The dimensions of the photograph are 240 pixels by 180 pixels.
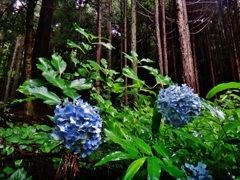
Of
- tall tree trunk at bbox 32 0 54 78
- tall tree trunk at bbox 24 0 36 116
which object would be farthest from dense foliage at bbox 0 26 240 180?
tall tree trunk at bbox 32 0 54 78

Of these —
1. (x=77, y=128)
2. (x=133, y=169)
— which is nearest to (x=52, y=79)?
(x=77, y=128)

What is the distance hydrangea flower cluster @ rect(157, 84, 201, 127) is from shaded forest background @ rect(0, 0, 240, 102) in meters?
3.59

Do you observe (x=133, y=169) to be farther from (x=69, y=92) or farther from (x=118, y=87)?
(x=118, y=87)

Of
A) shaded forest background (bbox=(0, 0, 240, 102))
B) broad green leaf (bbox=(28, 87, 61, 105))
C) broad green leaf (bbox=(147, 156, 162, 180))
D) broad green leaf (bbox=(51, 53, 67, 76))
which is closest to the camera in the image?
broad green leaf (bbox=(147, 156, 162, 180))

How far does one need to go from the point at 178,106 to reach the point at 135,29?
1048 centimetres

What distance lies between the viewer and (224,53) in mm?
20078

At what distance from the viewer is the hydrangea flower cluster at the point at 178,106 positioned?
4.52ft

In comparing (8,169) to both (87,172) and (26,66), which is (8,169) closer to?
(87,172)

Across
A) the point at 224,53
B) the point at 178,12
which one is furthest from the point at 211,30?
the point at 178,12

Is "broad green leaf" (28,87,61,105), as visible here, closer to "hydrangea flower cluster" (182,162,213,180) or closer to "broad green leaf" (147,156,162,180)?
"broad green leaf" (147,156,162,180)

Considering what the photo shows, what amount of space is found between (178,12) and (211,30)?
1645 cm

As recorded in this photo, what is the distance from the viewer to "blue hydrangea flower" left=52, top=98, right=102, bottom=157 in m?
1.03

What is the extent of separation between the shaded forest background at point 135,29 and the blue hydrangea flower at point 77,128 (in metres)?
4.10

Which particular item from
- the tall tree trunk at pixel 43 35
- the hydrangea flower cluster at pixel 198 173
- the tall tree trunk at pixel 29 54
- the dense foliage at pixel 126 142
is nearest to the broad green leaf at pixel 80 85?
the dense foliage at pixel 126 142
